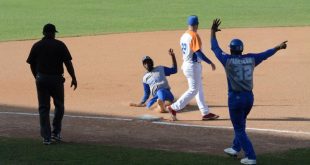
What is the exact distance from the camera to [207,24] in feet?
98.4

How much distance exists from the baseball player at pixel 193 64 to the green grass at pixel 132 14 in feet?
46.4

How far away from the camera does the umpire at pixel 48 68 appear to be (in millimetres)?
10953

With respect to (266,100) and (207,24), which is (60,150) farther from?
(207,24)

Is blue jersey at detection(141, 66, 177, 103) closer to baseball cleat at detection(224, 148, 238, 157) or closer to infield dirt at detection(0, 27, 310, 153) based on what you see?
infield dirt at detection(0, 27, 310, 153)

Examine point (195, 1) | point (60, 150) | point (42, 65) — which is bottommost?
point (60, 150)

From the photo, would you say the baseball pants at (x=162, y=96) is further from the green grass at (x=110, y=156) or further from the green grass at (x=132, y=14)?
the green grass at (x=132, y=14)

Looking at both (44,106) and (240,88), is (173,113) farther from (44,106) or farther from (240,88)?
(240,88)

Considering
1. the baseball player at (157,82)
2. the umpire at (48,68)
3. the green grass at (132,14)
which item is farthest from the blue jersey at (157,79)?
the green grass at (132,14)

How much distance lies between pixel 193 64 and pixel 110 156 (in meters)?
4.01

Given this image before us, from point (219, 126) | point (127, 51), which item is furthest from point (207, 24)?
point (219, 126)

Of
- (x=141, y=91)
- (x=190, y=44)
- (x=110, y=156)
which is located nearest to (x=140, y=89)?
(x=141, y=91)

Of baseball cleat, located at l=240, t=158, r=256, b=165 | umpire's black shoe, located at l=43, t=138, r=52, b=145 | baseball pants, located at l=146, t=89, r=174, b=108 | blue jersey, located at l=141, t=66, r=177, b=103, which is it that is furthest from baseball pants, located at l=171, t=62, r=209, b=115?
baseball cleat, located at l=240, t=158, r=256, b=165

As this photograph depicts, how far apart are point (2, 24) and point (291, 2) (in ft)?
52.8

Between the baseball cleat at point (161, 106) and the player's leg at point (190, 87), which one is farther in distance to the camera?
the baseball cleat at point (161, 106)
